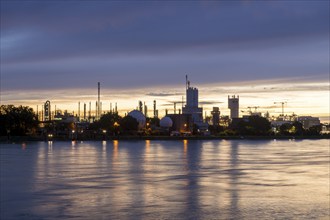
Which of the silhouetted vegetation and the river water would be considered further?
the silhouetted vegetation

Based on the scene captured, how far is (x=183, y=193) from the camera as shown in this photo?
1326 inches

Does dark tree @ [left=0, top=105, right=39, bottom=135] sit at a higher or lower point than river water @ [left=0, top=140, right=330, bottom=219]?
higher

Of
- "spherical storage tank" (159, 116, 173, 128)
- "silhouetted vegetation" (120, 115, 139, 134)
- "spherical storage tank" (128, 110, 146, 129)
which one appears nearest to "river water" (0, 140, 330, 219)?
"silhouetted vegetation" (120, 115, 139, 134)

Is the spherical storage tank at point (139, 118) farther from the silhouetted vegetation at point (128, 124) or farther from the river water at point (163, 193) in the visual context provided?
the river water at point (163, 193)

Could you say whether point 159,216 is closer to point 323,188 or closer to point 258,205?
point 258,205

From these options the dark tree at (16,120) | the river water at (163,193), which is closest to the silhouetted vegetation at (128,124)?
the dark tree at (16,120)

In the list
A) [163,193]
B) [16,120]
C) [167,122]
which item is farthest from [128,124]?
[163,193]

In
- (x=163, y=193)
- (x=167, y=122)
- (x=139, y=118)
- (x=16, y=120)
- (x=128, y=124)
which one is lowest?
(x=163, y=193)

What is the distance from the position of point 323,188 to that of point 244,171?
12715mm

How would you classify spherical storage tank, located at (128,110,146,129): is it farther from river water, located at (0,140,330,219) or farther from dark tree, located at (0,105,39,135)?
river water, located at (0,140,330,219)

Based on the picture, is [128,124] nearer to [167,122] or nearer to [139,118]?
[139,118]

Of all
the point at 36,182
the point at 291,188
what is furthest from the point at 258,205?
the point at 36,182

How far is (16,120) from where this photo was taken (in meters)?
144

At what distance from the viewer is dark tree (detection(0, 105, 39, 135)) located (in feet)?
468
